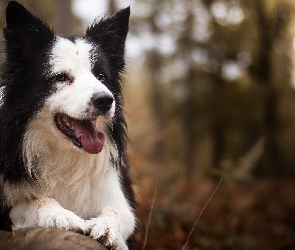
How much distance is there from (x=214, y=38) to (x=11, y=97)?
13.9m

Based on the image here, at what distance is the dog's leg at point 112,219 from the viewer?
11.0 ft

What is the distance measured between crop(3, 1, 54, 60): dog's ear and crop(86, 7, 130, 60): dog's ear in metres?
Result: 0.44

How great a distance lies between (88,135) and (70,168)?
0.38 meters

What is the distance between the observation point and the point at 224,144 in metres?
18.9

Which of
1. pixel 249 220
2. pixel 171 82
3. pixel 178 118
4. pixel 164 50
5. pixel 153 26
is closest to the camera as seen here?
pixel 249 220

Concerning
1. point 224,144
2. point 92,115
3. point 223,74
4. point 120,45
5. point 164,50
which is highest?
point 120,45

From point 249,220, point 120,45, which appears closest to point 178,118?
point 249,220

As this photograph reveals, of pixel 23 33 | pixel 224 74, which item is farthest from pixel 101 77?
pixel 224 74

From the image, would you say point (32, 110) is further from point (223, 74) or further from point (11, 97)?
point (223, 74)

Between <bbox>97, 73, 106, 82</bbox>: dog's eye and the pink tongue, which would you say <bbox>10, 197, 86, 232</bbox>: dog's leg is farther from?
<bbox>97, 73, 106, 82</bbox>: dog's eye

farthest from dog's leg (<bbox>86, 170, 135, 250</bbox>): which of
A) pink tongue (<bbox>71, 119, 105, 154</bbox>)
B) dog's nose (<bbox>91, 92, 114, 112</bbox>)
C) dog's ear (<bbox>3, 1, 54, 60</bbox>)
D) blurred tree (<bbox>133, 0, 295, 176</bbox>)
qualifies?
blurred tree (<bbox>133, 0, 295, 176</bbox>)

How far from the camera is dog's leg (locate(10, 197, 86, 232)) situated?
3.30m

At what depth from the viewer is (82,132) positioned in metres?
3.61

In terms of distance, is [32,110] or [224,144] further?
[224,144]
